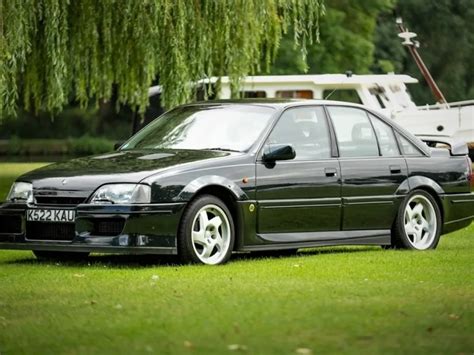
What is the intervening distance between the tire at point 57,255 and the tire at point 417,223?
2967mm

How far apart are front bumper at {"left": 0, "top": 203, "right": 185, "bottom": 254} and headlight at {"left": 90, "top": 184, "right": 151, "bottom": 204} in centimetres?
7

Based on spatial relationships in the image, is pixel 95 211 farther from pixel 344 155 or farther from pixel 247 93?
pixel 247 93

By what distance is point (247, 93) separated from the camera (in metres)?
37.6

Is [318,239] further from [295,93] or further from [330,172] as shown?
[295,93]

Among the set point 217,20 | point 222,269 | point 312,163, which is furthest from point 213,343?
point 217,20

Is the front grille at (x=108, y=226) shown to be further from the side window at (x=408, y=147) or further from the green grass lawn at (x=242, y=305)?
the side window at (x=408, y=147)

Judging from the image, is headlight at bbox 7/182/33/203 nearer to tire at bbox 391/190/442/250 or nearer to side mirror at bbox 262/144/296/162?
side mirror at bbox 262/144/296/162

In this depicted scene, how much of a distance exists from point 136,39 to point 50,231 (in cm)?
1048

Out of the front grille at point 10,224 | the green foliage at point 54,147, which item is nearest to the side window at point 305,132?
the front grille at point 10,224

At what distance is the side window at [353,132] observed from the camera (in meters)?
14.2

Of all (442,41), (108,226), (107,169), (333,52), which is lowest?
(108,226)

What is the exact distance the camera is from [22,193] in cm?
1302

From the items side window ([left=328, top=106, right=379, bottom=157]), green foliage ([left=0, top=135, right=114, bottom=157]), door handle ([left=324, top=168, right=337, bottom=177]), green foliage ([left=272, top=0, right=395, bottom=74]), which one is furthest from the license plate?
green foliage ([left=0, top=135, right=114, bottom=157])

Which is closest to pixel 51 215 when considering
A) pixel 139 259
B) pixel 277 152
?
pixel 139 259
